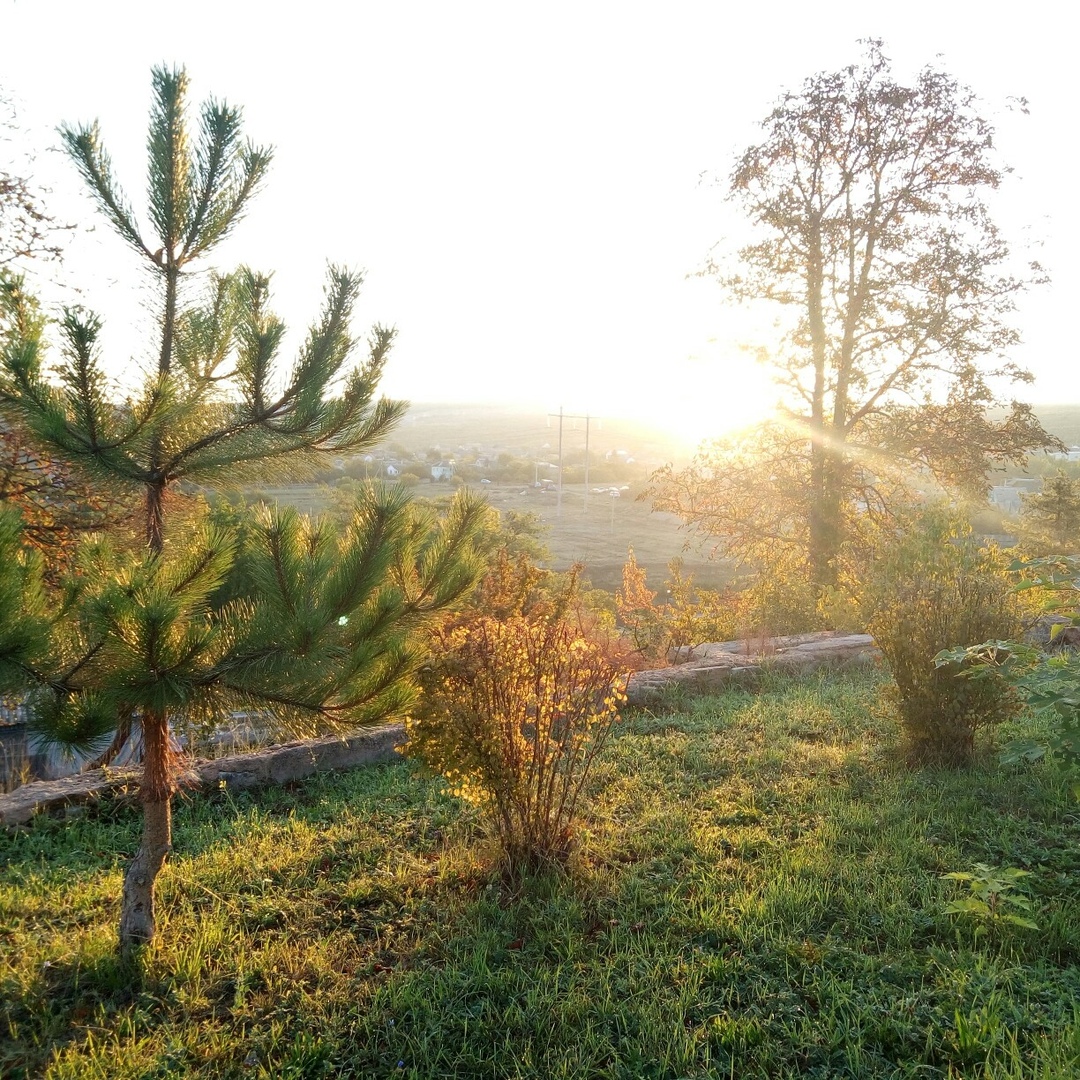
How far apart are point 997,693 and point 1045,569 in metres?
1.54

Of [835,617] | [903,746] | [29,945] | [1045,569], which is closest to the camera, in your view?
[29,945]

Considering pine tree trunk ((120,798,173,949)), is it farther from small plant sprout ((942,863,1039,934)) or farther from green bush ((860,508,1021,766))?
green bush ((860,508,1021,766))

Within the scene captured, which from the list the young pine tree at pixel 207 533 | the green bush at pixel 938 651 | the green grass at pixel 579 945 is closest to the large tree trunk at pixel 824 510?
the green bush at pixel 938 651

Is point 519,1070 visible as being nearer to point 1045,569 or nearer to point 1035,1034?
point 1035,1034

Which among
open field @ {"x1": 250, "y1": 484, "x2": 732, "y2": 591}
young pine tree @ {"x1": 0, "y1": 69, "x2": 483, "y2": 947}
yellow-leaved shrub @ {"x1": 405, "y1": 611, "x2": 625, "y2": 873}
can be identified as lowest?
open field @ {"x1": 250, "y1": 484, "x2": 732, "y2": 591}

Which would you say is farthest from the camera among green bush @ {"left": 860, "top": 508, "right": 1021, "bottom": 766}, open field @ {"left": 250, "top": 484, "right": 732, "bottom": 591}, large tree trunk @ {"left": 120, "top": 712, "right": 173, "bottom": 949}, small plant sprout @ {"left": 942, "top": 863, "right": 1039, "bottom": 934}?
open field @ {"left": 250, "top": 484, "right": 732, "bottom": 591}

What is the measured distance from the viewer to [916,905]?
10.4 feet

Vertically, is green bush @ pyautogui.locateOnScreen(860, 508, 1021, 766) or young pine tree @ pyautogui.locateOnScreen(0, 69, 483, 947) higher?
young pine tree @ pyautogui.locateOnScreen(0, 69, 483, 947)

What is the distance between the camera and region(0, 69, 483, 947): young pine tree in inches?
92.5

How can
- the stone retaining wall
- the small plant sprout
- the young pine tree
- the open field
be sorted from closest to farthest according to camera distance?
the young pine tree, the small plant sprout, the stone retaining wall, the open field

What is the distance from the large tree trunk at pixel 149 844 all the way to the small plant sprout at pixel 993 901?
9.61ft

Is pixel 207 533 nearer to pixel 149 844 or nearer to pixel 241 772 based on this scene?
pixel 149 844

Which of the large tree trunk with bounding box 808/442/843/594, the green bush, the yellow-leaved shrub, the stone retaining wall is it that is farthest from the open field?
the yellow-leaved shrub

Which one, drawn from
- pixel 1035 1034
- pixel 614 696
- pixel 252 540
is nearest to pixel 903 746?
pixel 614 696
